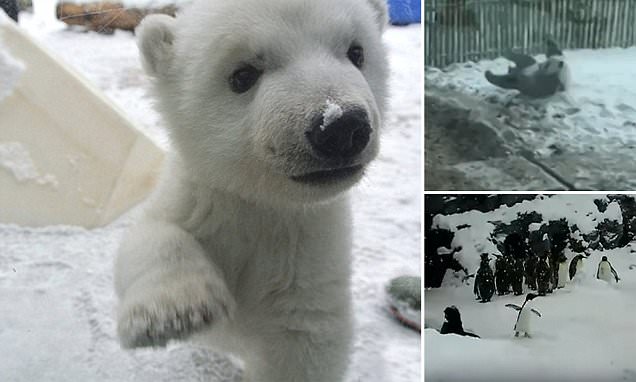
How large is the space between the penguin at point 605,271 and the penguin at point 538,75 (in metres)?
0.30

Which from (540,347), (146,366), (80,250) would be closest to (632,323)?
(540,347)

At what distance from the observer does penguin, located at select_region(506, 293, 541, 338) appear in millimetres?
1250

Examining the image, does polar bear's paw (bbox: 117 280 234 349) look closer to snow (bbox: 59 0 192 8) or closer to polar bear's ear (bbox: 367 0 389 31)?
polar bear's ear (bbox: 367 0 389 31)

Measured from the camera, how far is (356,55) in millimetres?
955

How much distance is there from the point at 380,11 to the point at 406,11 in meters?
0.22

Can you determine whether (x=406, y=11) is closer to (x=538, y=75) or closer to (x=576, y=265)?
(x=538, y=75)

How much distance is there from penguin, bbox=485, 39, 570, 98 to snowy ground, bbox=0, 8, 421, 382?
0.53ft

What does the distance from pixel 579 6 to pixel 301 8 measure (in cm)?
57

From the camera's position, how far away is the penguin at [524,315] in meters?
1.25

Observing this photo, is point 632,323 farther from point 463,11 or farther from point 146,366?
point 146,366

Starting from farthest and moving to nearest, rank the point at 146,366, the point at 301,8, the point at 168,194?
1. the point at 146,366
2. the point at 168,194
3. the point at 301,8

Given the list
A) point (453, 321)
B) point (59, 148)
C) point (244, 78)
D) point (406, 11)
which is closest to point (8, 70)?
point (59, 148)

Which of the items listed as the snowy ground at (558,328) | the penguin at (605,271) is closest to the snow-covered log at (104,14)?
the snowy ground at (558,328)

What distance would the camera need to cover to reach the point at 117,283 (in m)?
0.97
